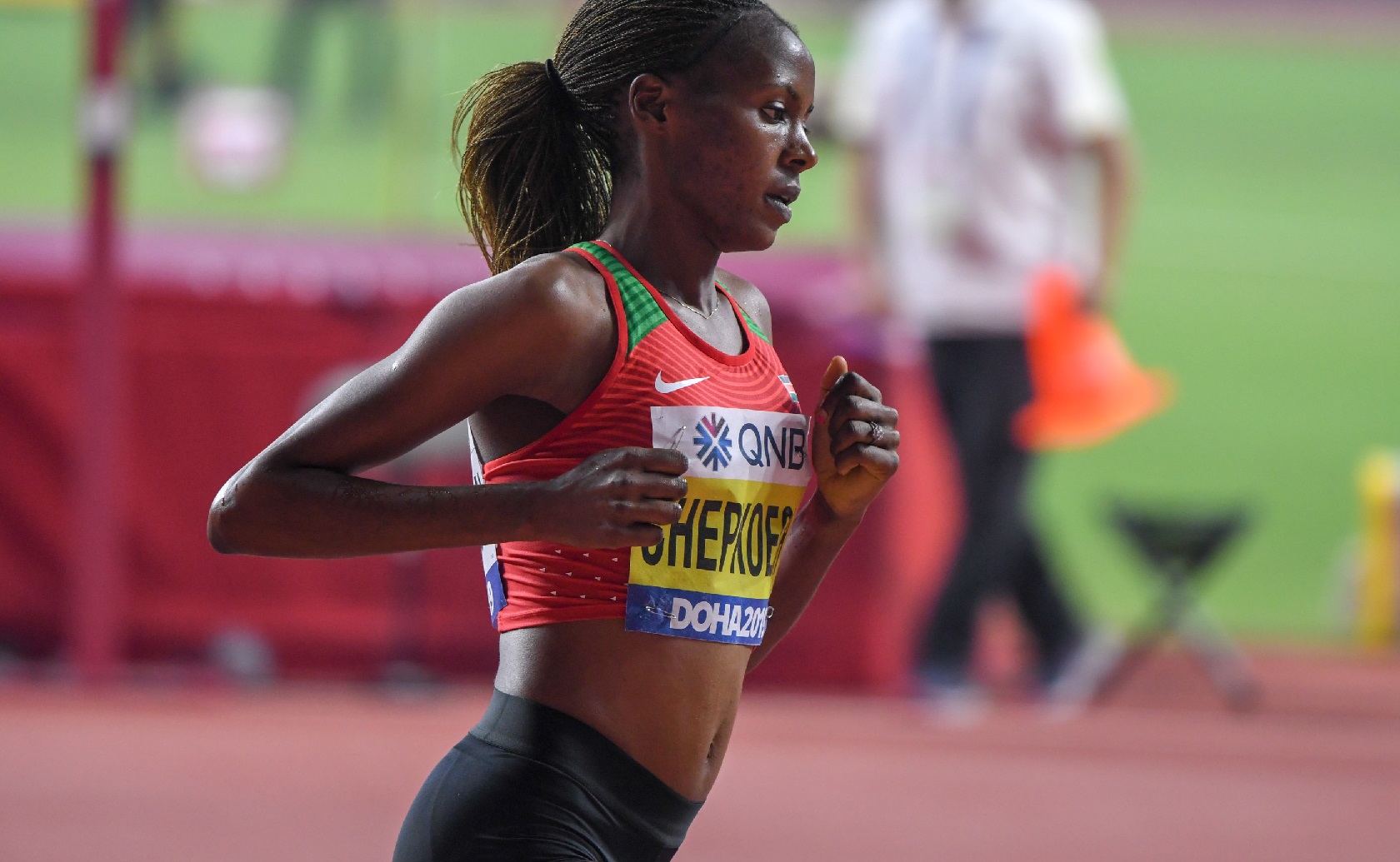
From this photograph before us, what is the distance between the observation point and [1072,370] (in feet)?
20.4

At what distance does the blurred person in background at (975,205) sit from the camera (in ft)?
19.9

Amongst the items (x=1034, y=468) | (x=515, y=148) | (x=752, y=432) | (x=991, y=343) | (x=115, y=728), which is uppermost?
(x=515, y=148)

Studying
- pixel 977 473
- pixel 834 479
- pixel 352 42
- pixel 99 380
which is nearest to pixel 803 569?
pixel 834 479

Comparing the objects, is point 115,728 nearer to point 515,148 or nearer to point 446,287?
point 446,287

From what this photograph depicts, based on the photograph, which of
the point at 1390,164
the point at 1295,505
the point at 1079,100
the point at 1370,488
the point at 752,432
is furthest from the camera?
the point at 1390,164

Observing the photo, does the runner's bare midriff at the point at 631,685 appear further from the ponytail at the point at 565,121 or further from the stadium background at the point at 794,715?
the stadium background at the point at 794,715

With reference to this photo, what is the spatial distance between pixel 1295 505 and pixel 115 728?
1025cm

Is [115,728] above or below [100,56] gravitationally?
below

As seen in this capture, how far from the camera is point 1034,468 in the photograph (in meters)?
6.33

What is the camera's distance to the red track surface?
4586 mm

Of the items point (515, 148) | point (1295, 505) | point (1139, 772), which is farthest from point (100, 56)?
point (1295, 505)

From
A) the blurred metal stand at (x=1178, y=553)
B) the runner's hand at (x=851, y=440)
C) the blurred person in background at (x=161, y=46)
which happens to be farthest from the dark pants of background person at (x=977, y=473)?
the runner's hand at (x=851, y=440)

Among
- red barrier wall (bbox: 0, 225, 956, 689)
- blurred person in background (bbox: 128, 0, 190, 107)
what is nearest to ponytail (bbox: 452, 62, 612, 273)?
red barrier wall (bbox: 0, 225, 956, 689)

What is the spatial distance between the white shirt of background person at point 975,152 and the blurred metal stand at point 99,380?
99.0 inches
